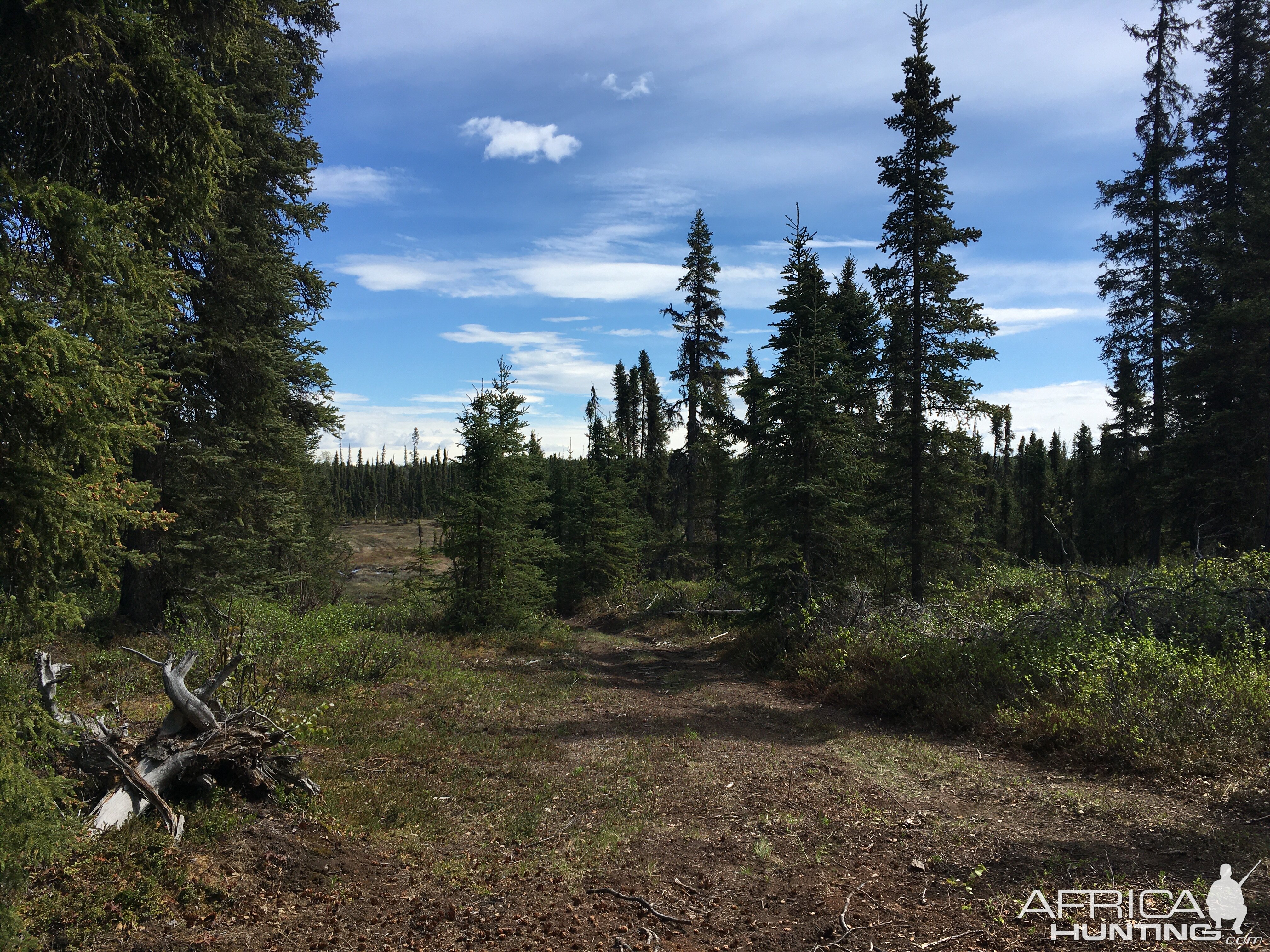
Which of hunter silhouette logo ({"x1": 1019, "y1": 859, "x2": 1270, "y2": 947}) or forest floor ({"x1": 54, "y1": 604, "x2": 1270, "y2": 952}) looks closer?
hunter silhouette logo ({"x1": 1019, "y1": 859, "x2": 1270, "y2": 947})

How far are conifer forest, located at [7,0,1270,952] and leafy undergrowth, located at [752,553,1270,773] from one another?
75mm

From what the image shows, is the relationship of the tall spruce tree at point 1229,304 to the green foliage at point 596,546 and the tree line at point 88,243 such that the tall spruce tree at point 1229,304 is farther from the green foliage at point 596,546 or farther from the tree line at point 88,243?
the tree line at point 88,243

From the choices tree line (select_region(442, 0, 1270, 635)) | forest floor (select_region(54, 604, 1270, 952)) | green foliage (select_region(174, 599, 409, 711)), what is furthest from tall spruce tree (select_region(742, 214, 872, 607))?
green foliage (select_region(174, 599, 409, 711))

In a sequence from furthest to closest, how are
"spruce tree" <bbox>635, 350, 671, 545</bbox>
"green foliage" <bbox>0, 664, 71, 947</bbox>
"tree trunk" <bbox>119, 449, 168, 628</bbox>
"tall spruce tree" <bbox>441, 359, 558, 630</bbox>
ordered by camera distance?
"spruce tree" <bbox>635, 350, 671, 545</bbox>
"tall spruce tree" <bbox>441, 359, 558, 630</bbox>
"tree trunk" <bbox>119, 449, 168, 628</bbox>
"green foliage" <bbox>0, 664, 71, 947</bbox>

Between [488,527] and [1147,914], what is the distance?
51.2 feet

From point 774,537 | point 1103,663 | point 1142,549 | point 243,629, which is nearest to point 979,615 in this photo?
point 1103,663

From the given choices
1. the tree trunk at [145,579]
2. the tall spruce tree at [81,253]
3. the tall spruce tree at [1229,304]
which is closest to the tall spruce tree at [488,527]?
the tree trunk at [145,579]

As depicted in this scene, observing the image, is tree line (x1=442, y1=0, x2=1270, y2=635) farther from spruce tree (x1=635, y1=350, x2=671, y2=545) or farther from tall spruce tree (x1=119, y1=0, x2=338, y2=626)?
spruce tree (x1=635, y1=350, x2=671, y2=545)

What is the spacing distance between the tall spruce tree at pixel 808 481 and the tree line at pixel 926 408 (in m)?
0.06

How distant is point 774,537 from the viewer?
49.6ft

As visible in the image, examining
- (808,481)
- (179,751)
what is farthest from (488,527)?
(179,751)

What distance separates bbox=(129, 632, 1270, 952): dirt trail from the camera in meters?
4.47

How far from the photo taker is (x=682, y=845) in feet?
19.4

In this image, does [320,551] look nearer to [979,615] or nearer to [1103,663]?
[979,615]
